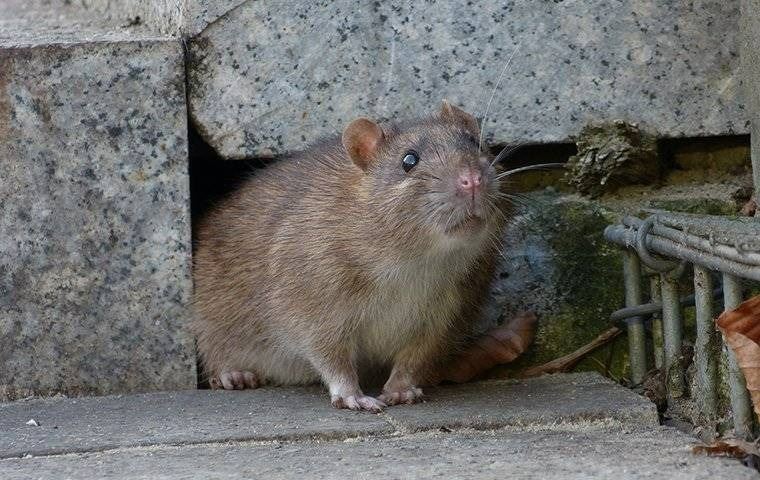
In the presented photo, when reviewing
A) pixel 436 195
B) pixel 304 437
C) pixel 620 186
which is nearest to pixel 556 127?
pixel 620 186

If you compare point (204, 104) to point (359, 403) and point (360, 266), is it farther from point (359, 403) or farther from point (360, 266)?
point (359, 403)

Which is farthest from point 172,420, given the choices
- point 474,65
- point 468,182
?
point 474,65

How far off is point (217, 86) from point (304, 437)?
5.15 ft

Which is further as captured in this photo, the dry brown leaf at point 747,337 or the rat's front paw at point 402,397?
the rat's front paw at point 402,397

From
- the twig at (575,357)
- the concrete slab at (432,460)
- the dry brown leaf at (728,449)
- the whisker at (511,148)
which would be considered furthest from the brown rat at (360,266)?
the dry brown leaf at (728,449)

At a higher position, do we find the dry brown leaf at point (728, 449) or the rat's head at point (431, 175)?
the rat's head at point (431, 175)

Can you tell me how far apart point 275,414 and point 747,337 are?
1.61 meters

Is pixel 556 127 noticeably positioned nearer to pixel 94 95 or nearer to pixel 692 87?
pixel 692 87

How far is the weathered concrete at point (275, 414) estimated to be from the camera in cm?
391

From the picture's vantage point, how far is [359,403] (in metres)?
4.36

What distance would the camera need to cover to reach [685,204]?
16.0 ft

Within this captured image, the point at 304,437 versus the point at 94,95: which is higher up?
the point at 94,95

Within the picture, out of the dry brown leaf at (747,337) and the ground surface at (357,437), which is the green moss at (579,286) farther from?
the dry brown leaf at (747,337)

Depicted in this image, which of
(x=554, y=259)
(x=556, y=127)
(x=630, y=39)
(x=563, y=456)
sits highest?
(x=630, y=39)
